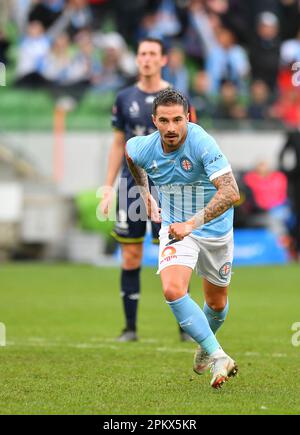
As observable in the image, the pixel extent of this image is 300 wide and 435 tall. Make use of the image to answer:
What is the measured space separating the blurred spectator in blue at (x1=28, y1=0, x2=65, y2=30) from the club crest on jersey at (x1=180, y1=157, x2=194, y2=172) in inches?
626

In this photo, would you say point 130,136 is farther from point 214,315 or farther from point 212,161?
point 212,161

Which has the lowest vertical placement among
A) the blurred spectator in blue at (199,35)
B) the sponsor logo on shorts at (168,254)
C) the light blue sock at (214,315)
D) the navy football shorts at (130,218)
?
the light blue sock at (214,315)

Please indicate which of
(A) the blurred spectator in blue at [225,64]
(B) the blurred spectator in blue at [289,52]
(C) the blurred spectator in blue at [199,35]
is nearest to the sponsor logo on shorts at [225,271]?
(A) the blurred spectator in blue at [225,64]

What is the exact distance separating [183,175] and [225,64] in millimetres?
15186

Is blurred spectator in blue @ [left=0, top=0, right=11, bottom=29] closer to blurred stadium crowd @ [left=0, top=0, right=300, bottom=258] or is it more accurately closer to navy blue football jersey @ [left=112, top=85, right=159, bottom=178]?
blurred stadium crowd @ [left=0, top=0, right=300, bottom=258]

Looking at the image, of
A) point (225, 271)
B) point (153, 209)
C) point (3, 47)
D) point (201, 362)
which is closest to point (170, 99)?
point (153, 209)

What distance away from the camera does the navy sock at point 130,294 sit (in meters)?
9.96

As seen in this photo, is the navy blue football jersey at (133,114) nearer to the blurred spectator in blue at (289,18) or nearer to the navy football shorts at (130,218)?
the navy football shorts at (130,218)

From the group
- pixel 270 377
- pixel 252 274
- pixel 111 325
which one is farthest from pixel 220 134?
pixel 270 377

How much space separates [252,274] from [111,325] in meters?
6.57

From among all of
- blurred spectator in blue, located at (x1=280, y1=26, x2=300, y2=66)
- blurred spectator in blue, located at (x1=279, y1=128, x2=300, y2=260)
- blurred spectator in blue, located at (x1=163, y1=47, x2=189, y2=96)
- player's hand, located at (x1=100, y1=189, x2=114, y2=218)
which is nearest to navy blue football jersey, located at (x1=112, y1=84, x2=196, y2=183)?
player's hand, located at (x1=100, y1=189, x2=114, y2=218)

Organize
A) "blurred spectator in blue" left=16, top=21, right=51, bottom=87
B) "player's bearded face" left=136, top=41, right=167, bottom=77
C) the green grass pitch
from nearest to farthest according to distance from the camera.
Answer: the green grass pitch, "player's bearded face" left=136, top=41, right=167, bottom=77, "blurred spectator in blue" left=16, top=21, right=51, bottom=87

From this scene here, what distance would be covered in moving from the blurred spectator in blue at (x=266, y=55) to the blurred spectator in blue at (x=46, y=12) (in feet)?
14.0

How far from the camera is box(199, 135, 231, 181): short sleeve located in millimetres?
7008
